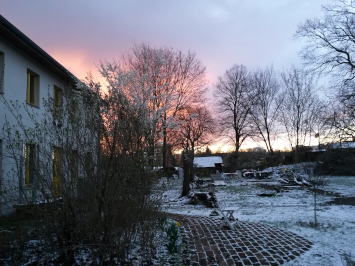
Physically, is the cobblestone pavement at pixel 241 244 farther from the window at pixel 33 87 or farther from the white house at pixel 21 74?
the window at pixel 33 87

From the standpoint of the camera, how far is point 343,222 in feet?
24.3

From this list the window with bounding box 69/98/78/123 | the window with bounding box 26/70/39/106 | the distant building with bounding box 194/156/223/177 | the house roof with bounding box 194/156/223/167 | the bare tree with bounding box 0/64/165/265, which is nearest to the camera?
the bare tree with bounding box 0/64/165/265

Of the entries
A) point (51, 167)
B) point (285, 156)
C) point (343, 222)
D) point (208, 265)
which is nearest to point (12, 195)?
point (51, 167)

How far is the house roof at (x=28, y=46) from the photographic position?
7.46 meters

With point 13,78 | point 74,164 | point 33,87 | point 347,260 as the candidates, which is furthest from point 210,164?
point 74,164

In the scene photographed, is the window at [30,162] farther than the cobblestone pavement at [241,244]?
No

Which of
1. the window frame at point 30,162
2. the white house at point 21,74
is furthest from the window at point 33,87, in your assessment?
the window frame at point 30,162

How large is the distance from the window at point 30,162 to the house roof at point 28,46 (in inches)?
177

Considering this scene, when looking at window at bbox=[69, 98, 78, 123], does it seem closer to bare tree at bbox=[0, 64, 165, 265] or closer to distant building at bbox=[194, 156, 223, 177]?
bare tree at bbox=[0, 64, 165, 265]

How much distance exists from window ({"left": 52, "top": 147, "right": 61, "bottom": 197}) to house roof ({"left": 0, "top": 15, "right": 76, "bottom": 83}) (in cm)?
477

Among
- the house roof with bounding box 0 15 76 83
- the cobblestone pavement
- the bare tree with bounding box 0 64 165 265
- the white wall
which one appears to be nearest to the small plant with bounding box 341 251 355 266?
the cobblestone pavement

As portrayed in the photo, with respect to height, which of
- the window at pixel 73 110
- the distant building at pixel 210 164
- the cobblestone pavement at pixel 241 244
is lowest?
the cobblestone pavement at pixel 241 244

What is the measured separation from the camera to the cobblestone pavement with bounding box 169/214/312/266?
471 cm

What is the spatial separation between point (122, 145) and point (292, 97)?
33756 mm
